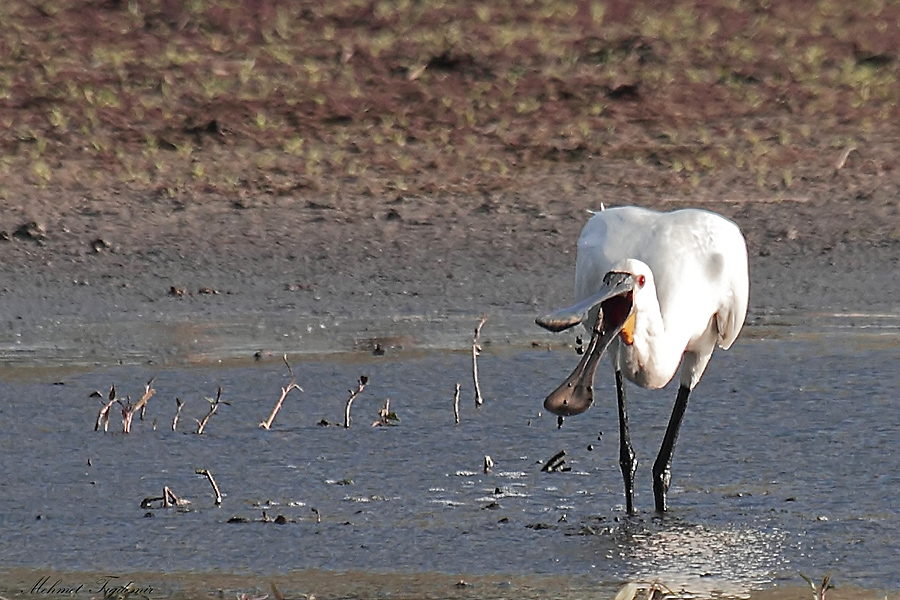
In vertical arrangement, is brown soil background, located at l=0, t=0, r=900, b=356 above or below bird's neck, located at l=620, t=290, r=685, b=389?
above

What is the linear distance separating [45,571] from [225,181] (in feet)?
20.0

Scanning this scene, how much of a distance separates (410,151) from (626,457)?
5979 millimetres

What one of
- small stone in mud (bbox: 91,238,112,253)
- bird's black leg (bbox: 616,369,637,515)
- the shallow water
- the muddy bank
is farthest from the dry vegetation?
bird's black leg (bbox: 616,369,637,515)

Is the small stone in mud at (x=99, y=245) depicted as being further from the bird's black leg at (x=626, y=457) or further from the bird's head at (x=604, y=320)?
the bird's head at (x=604, y=320)

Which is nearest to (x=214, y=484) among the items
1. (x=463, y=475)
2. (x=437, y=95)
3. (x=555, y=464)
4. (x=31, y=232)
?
(x=463, y=475)

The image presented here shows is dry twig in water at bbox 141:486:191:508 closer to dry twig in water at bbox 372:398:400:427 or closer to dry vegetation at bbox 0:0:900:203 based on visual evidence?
dry twig in water at bbox 372:398:400:427

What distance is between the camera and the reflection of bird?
5.10m

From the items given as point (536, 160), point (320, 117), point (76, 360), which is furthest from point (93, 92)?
point (76, 360)

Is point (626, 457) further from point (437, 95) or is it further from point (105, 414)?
point (437, 95)

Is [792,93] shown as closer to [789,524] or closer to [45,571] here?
[789,524]

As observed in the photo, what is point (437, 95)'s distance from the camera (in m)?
12.5

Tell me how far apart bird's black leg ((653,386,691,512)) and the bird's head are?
0.41m

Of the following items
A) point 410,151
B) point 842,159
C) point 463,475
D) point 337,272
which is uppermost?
point 410,151

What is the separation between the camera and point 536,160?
36.6 feet
